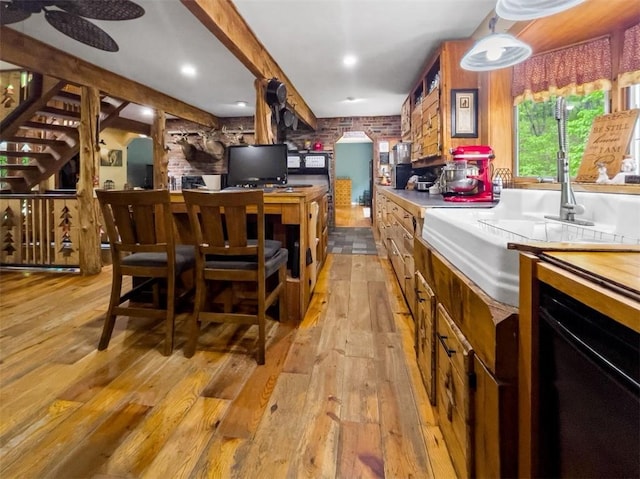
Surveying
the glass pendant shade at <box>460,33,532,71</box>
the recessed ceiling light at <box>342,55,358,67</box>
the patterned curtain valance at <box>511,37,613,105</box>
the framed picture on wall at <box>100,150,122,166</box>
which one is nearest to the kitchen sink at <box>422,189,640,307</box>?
the glass pendant shade at <box>460,33,532,71</box>

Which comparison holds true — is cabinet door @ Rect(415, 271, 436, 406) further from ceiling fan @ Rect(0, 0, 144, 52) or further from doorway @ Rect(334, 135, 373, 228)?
doorway @ Rect(334, 135, 373, 228)

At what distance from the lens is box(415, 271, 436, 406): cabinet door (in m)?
1.39

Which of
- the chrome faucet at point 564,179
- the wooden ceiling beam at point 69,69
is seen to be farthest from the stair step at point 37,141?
the chrome faucet at point 564,179

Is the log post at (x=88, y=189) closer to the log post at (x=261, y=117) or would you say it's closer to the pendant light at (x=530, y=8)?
the log post at (x=261, y=117)

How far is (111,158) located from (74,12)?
23.8ft

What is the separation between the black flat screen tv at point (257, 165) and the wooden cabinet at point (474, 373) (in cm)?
187

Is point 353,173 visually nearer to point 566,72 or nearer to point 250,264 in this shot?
point 566,72

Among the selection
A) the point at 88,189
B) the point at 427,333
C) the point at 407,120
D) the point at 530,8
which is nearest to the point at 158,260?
the point at 427,333

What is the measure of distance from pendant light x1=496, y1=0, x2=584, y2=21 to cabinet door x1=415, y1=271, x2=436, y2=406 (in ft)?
3.86

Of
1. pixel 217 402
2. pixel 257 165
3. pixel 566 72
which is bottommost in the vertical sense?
pixel 217 402

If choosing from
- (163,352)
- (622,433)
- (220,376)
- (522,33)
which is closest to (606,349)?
(622,433)

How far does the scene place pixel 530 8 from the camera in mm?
1401

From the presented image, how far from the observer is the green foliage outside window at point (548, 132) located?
82.0 inches

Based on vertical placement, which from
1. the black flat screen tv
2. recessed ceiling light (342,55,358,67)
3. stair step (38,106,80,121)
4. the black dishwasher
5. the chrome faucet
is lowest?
the black dishwasher
